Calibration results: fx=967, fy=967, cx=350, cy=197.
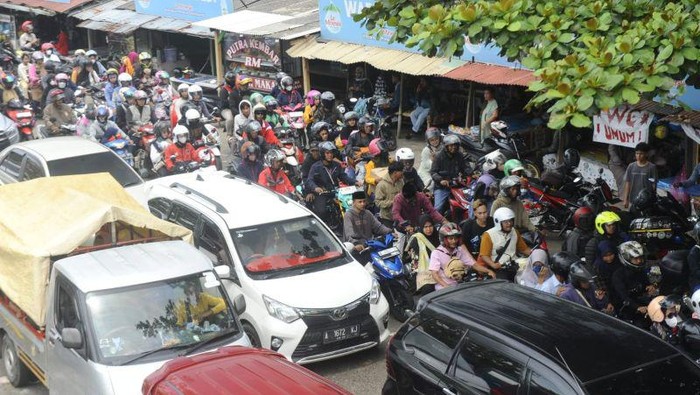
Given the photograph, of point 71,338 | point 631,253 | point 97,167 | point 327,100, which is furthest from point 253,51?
point 71,338

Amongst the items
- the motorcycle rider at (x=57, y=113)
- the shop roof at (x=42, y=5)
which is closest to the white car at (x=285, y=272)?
the motorcycle rider at (x=57, y=113)

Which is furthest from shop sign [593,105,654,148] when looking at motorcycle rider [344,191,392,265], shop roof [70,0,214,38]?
shop roof [70,0,214,38]

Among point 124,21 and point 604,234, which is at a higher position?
point 604,234

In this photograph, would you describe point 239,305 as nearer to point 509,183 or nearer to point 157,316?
point 157,316

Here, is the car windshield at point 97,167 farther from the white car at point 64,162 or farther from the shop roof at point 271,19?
the shop roof at point 271,19

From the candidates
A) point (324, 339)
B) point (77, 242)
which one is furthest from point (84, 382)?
point (324, 339)

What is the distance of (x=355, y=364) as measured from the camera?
1055 cm

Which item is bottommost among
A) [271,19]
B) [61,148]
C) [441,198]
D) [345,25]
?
[441,198]

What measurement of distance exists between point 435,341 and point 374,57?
39.7 ft

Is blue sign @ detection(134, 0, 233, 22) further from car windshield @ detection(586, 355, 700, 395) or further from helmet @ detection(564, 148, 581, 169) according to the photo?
car windshield @ detection(586, 355, 700, 395)

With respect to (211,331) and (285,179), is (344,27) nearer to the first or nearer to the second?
(285,179)

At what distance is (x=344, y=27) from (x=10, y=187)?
10580mm

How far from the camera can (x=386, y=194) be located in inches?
527

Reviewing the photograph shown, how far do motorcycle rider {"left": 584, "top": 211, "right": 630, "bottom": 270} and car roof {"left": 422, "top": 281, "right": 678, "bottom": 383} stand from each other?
8.55 ft
